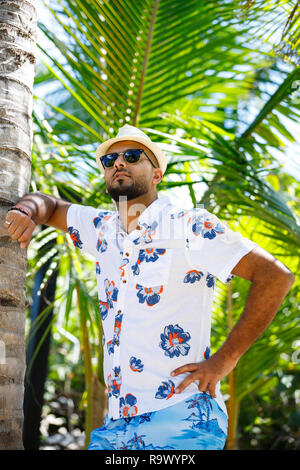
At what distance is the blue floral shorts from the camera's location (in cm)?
164

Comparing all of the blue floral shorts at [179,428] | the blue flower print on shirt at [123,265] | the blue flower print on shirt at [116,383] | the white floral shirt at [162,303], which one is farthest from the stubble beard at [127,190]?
the blue floral shorts at [179,428]

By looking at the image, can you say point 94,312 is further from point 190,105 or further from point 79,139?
point 190,105

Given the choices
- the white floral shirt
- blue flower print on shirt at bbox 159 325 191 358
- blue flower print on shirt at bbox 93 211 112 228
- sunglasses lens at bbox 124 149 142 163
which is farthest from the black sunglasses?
blue flower print on shirt at bbox 159 325 191 358

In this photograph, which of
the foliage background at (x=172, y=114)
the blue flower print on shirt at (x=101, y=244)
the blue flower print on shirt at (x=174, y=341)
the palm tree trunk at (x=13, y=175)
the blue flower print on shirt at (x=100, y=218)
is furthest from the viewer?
the foliage background at (x=172, y=114)

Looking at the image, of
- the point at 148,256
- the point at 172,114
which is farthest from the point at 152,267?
the point at 172,114

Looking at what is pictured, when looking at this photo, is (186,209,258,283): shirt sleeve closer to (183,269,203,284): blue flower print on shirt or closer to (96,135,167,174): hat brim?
(183,269,203,284): blue flower print on shirt

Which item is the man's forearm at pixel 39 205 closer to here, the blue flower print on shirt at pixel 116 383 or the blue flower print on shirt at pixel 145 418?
the blue flower print on shirt at pixel 116 383

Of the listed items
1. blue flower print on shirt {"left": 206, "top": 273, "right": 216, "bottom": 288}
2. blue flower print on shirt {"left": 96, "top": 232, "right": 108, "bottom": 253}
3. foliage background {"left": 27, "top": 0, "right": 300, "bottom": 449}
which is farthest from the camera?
foliage background {"left": 27, "top": 0, "right": 300, "bottom": 449}

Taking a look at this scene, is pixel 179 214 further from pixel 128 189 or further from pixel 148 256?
pixel 128 189

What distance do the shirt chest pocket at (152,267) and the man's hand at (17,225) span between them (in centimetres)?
39

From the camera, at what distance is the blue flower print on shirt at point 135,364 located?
68.9 inches

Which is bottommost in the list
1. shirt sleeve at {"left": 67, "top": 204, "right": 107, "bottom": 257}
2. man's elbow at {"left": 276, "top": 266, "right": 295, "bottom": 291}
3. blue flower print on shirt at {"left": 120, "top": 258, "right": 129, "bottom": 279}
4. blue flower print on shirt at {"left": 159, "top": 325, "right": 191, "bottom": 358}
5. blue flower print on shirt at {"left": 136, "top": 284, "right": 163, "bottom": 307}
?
blue flower print on shirt at {"left": 159, "top": 325, "right": 191, "bottom": 358}

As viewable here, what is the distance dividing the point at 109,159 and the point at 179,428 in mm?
1082

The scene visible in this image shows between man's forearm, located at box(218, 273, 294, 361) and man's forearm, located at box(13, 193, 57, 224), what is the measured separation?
82 centimetres
